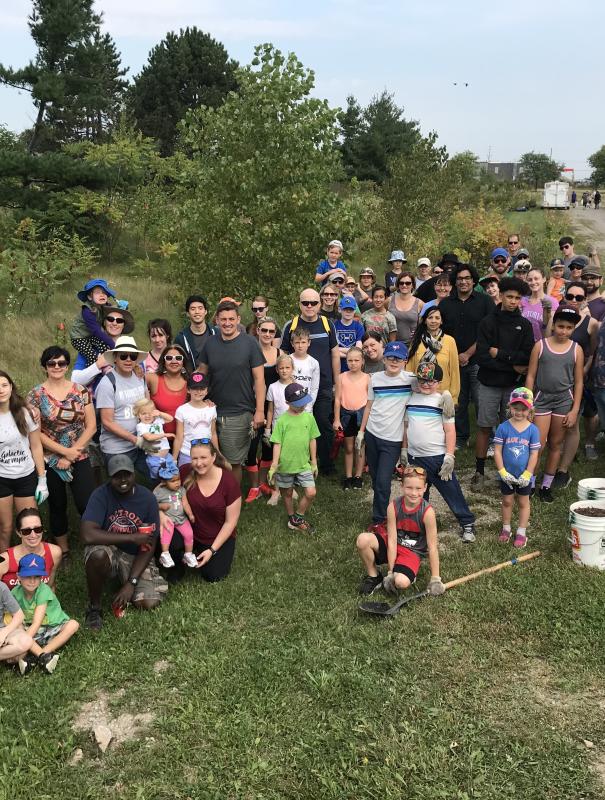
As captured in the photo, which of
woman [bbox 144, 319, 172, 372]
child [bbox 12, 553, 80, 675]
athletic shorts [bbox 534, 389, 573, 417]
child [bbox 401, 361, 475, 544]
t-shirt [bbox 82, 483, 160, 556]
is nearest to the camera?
child [bbox 12, 553, 80, 675]

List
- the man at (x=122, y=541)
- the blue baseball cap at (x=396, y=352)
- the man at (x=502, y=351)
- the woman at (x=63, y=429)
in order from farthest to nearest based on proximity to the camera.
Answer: the man at (x=502, y=351)
the blue baseball cap at (x=396, y=352)
the woman at (x=63, y=429)
the man at (x=122, y=541)

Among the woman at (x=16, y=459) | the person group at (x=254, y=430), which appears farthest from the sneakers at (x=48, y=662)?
the woman at (x=16, y=459)

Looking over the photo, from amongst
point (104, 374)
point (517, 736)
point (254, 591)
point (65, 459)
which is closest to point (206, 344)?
point (104, 374)

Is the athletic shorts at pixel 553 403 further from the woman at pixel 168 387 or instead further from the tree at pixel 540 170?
the tree at pixel 540 170

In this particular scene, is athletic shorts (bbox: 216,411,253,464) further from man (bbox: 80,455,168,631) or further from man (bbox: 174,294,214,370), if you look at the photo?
man (bbox: 80,455,168,631)

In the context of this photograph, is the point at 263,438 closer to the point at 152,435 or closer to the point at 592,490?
the point at 152,435

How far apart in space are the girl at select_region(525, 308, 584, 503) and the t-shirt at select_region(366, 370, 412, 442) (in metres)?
1.51

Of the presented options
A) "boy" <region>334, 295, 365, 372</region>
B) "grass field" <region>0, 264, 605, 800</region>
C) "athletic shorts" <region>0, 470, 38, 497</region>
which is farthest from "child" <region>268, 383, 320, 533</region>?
"athletic shorts" <region>0, 470, 38, 497</region>

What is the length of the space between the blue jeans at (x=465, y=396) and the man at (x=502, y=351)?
483mm

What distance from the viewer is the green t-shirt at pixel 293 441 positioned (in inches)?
251

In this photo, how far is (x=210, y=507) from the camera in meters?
5.54

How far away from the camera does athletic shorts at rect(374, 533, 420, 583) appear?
5.16 m

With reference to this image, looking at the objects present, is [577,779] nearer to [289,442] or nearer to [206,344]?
[289,442]

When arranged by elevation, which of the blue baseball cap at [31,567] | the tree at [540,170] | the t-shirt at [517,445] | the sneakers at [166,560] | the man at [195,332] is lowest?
the sneakers at [166,560]
